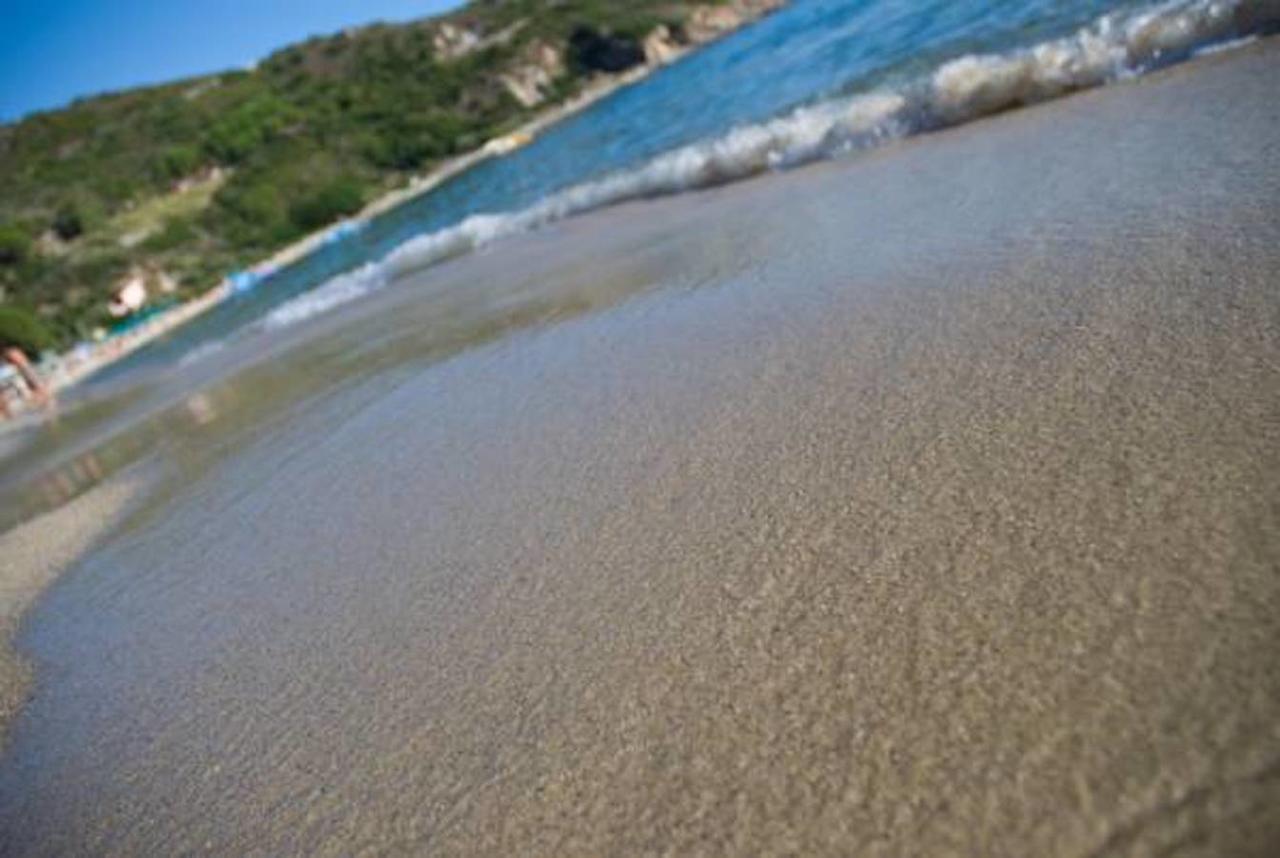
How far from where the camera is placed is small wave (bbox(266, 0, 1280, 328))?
536 centimetres

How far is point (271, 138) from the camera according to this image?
210ft

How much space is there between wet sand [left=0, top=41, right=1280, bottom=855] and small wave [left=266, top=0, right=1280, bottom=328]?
68.0 inches

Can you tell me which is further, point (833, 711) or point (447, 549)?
point (447, 549)

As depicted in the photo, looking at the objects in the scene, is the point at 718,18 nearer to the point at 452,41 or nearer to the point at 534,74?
the point at 534,74

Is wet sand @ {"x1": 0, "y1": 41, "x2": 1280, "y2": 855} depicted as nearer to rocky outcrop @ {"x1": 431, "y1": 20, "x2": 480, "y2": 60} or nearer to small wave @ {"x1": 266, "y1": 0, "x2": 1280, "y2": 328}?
small wave @ {"x1": 266, "y1": 0, "x2": 1280, "y2": 328}

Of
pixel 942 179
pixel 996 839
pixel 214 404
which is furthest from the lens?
pixel 214 404

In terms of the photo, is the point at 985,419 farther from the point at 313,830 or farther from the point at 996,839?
the point at 313,830

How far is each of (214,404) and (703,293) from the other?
17.8 feet

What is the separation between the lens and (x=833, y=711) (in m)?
1.40

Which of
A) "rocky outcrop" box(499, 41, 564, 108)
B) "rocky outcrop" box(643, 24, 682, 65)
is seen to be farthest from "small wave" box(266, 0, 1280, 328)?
"rocky outcrop" box(643, 24, 682, 65)

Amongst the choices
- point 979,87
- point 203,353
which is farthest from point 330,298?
point 979,87

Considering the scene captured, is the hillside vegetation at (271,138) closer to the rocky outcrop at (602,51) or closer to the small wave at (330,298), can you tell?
the rocky outcrop at (602,51)

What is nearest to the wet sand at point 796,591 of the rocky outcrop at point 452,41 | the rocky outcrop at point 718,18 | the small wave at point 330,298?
the small wave at point 330,298

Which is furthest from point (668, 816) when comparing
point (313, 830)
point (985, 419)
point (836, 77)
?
point (836, 77)
